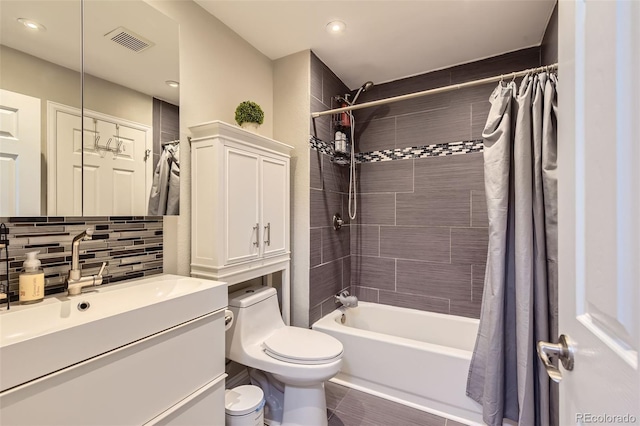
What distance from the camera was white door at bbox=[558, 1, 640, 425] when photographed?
0.42 metres

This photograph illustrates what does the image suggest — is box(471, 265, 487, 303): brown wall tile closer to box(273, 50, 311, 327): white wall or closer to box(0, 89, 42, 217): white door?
box(273, 50, 311, 327): white wall

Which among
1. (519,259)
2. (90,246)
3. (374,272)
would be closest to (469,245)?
(519,259)

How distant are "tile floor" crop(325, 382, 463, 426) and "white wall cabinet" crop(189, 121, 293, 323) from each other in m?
1.02

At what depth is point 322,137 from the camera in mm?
2389

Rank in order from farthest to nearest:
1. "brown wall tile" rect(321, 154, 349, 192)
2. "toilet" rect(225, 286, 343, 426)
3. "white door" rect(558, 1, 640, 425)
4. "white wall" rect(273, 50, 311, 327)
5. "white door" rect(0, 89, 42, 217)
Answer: "brown wall tile" rect(321, 154, 349, 192) → "white wall" rect(273, 50, 311, 327) → "toilet" rect(225, 286, 343, 426) → "white door" rect(0, 89, 42, 217) → "white door" rect(558, 1, 640, 425)

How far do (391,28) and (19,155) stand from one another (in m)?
2.13

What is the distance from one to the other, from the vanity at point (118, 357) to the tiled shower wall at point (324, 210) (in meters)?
1.01

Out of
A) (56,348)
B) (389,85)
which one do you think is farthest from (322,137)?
(56,348)

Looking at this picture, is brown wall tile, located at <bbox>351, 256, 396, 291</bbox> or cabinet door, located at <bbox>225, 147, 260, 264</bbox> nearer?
cabinet door, located at <bbox>225, 147, 260, 264</bbox>

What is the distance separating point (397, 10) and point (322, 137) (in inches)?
39.0

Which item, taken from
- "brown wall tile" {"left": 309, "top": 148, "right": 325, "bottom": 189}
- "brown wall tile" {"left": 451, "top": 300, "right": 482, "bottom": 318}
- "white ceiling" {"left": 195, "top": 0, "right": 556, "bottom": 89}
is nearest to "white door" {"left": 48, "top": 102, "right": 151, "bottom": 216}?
"white ceiling" {"left": 195, "top": 0, "right": 556, "bottom": 89}

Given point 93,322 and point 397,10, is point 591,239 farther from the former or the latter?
point 397,10

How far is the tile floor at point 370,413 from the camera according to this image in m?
1.77

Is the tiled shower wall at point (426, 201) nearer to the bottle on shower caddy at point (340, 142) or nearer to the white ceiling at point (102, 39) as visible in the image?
the bottle on shower caddy at point (340, 142)
